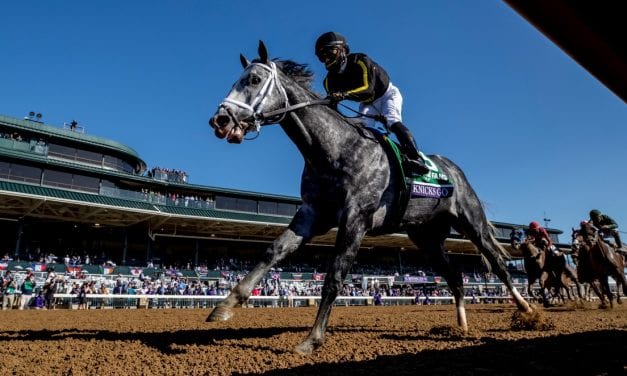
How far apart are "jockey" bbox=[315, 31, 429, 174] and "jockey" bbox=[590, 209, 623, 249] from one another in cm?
879

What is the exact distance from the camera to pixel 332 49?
481 centimetres

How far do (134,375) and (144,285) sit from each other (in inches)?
964

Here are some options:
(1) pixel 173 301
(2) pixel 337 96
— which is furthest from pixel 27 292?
(2) pixel 337 96

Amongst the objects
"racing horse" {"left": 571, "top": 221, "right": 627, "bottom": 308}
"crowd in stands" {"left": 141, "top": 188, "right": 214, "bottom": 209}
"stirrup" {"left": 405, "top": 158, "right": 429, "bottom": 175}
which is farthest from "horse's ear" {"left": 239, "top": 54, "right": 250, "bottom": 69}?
"crowd in stands" {"left": 141, "top": 188, "right": 214, "bottom": 209}

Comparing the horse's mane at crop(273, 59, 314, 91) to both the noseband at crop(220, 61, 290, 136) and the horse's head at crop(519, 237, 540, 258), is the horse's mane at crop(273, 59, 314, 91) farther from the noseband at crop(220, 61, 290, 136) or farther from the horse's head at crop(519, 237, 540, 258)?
the horse's head at crop(519, 237, 540, 258)

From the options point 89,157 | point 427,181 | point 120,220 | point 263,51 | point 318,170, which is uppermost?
point 89,157

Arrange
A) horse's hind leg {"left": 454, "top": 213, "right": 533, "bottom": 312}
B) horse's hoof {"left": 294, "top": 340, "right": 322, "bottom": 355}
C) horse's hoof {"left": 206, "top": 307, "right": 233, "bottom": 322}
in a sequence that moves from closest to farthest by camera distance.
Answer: horse's hoof {"left": 294, "top": 340, "right": 322, "bottom": 355} → horse's hoof {"left": 206, "top": 307, "right": 233, "bottom": 322} → horse's hind leg {"left": 454, "top": 213, "right": 533, "bottom": 312}

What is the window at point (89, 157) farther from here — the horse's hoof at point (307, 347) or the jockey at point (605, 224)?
the horse's hoof at point (307, 347)

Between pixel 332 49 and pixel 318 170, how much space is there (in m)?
1.51

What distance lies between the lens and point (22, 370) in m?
2.91

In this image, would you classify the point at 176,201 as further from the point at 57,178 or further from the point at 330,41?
the point at 330,41

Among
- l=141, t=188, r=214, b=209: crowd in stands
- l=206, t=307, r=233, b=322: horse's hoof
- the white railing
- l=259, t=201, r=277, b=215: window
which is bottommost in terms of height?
the white railing

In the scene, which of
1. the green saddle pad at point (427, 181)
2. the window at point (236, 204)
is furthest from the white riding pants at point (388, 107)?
the window at point (236, 204)

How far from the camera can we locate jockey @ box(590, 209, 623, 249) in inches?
428
